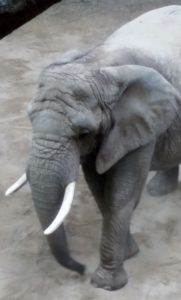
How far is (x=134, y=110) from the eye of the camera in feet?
10.9

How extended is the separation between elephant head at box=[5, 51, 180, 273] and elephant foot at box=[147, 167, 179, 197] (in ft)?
3.37

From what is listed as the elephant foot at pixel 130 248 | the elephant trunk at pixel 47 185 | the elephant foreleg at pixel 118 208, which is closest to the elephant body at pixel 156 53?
the elephant foreleg at pixel 118 208

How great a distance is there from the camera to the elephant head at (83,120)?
123 inches

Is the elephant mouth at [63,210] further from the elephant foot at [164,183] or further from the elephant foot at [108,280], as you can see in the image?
the elephant foot at [164,183]

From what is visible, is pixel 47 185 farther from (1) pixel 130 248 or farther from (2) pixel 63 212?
(1) pixel 130 248

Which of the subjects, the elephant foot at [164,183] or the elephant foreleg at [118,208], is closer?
Result: the elephant foreleg at [118,208]

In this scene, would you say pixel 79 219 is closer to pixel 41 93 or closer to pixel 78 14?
pixel 41 93

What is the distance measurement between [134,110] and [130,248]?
2.96 feet

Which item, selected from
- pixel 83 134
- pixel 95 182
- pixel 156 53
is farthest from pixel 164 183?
pixel 83 134

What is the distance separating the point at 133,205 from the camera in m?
3.55

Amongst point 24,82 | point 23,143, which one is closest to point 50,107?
point 23,143

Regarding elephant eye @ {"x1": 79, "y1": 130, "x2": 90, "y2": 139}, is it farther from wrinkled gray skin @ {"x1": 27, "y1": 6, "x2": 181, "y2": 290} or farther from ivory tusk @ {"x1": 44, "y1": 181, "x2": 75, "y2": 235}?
Answer: ivory tusk @ {"x1": 44, "y1": 181, "x2": 75, "y2": 235}

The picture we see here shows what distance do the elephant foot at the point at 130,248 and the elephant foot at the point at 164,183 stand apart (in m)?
0.57

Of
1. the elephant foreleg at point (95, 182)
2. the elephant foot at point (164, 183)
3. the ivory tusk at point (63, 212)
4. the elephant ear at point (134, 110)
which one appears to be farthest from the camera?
the elephant foot at point (164, 183)
